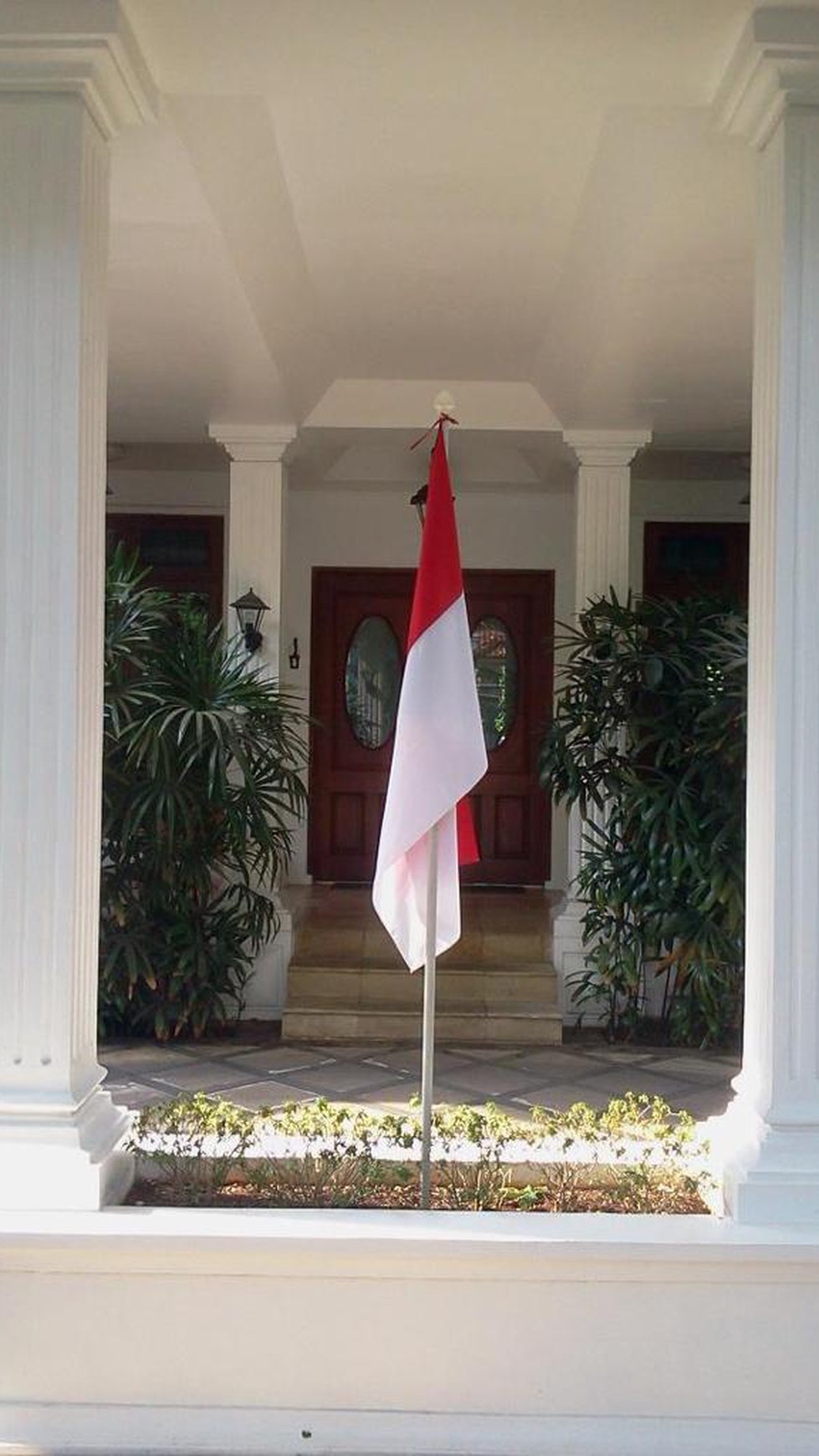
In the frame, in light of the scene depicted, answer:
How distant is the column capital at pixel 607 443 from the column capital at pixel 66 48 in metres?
4.08

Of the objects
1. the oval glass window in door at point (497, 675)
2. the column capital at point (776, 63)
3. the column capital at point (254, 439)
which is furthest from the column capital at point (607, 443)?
the column capital at point (776, 63)

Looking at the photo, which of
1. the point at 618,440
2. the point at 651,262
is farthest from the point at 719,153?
the point at 618,440

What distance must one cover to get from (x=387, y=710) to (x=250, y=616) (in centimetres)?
194

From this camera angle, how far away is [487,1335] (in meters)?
2.97

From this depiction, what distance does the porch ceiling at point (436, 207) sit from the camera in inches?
129

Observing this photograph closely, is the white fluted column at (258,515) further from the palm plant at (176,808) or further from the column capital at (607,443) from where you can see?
the column capital at (607,443)

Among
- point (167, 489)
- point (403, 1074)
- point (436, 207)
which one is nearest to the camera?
point (436, 207)

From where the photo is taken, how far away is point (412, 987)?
267 inches

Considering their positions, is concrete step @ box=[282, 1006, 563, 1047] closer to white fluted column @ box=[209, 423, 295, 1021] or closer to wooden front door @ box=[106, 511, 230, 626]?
white fluted column @ box=[209, 423, 295, 1021]

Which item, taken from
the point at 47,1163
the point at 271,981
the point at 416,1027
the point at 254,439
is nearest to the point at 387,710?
the point at 254,439

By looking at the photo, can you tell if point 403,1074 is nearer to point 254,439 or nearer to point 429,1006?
point 429,1006

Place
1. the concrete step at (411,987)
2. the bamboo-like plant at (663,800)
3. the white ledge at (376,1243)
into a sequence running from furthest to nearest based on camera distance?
the concrete step at (411,987) → the bamboo-like plant at (663,800) → the white ledge at (376,1243)

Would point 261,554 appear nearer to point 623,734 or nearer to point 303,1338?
point 623,734

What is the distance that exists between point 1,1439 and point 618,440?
17.3ft
